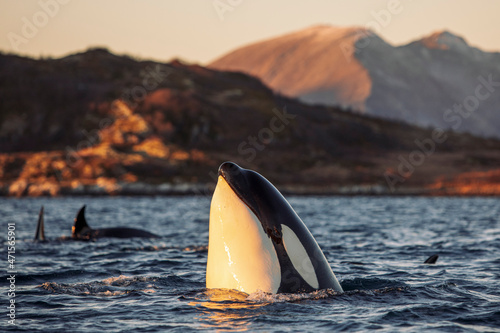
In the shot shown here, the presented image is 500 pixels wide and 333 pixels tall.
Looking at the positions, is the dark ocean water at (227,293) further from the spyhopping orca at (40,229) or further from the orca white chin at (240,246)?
Answer: the spyhopping orca at (40,229)

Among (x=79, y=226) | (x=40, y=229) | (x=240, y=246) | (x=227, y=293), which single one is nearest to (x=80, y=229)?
(x=79, y=226)

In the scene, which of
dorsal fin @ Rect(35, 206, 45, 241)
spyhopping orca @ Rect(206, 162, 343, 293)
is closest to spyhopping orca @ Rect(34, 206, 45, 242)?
dorsal fin @ Rect(35, 206, 45, 241)

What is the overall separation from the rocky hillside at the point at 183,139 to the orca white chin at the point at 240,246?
206 ft

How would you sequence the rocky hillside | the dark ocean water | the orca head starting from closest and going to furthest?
the dark ocean water < the orca head < the rocky hillside

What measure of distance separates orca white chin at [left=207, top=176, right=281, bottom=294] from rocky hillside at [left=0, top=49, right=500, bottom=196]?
62.9 meters

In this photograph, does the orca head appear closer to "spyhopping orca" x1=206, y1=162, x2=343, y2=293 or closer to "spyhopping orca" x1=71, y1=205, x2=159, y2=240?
"spyhopping orca" x1=71, y1=205, x2=159, y2=240

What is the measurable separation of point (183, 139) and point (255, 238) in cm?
8647

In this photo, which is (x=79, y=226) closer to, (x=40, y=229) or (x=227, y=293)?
(x=40, y=229)

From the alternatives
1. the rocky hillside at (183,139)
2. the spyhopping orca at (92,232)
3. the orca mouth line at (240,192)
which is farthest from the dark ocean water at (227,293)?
the rocky hillside at (183,139)

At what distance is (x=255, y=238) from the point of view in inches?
300

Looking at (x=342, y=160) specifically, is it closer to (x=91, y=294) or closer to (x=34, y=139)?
(x=34, y=139)

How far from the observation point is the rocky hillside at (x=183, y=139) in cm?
7481

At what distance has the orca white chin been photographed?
756cm

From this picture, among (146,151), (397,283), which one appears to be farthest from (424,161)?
(397,283)
